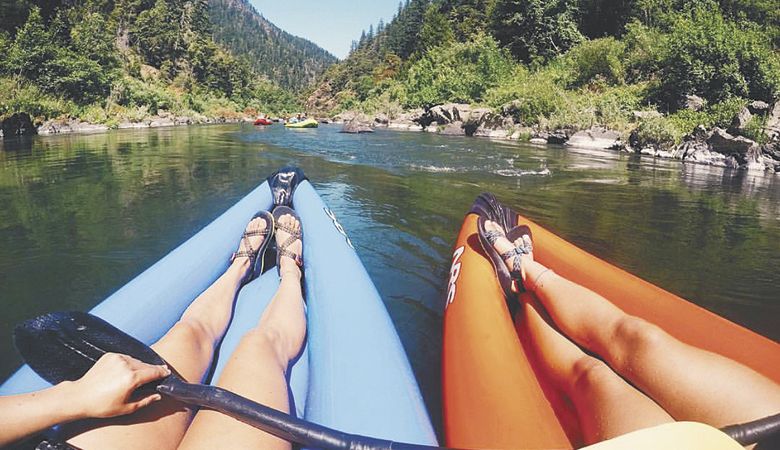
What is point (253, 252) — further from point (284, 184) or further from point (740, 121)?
point (740, 121)

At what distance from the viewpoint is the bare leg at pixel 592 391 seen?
101 centimetres

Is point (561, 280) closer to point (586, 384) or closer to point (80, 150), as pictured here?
point (586, 384)

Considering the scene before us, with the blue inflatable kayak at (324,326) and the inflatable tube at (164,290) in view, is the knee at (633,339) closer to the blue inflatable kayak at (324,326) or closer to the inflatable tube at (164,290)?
the blue inflatable kayak at (324,326)

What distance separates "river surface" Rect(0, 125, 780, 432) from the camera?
2.56m

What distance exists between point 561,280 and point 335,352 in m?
1.04

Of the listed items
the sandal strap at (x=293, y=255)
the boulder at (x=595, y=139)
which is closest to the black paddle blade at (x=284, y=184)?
the sandal strap at (x=293, y=255)

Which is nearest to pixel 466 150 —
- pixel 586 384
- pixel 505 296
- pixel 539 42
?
pixel 505 296

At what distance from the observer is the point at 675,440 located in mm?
625

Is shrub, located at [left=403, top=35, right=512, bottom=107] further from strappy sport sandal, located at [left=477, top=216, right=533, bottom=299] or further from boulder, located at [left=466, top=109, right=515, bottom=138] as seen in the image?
strappy sport sandal, located at [left=477, top=216, right=533, bottom=299]

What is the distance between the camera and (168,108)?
30.0 metres

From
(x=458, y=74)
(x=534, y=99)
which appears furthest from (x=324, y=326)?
(x=458, y=74)

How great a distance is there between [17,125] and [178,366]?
61.5 feet

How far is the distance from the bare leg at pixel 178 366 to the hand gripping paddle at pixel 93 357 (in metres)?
0.07

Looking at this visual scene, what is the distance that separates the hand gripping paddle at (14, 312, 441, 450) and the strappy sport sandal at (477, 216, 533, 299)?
58.0 inches
